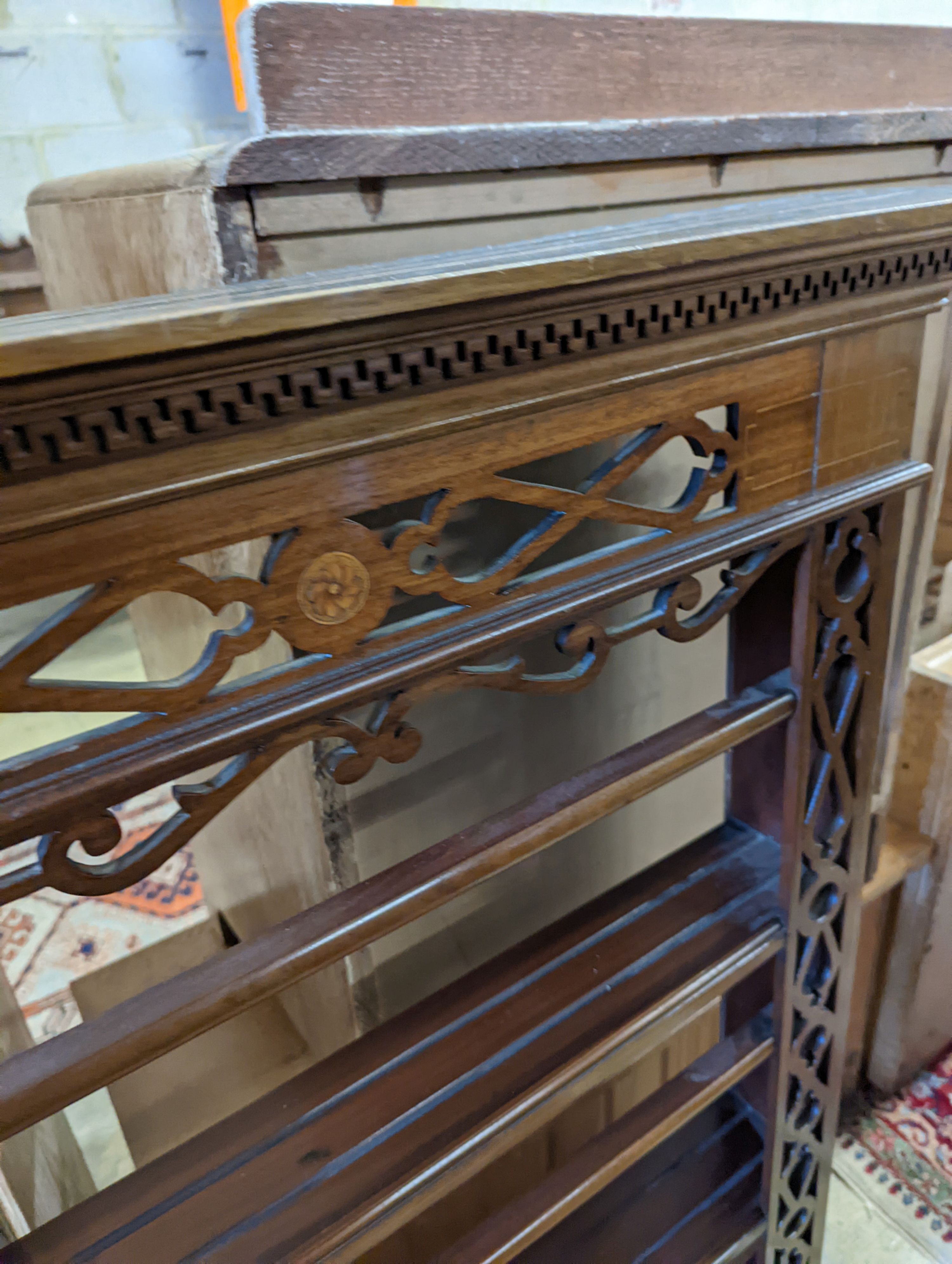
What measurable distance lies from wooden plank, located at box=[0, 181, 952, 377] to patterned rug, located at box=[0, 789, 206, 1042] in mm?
1469

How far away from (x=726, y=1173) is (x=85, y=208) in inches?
48.9

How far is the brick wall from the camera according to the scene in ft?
7.04

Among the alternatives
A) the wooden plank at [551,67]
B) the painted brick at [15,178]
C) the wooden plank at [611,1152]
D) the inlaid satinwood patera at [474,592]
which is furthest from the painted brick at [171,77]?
the wooden plank at [611,1152]

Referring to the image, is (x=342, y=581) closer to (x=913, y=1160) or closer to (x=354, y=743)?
(x=354, y=743)

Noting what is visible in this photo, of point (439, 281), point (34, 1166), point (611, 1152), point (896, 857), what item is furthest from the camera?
point (896, 857)

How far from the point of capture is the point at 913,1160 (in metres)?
1.42

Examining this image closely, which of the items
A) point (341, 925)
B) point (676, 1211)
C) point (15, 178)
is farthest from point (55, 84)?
point (676, 1211)

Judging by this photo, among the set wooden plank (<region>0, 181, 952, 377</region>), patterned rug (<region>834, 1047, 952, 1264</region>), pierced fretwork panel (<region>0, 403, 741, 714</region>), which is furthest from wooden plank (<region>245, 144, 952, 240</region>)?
patterned rug (<region>834, 1047, 952, 1264</region>)

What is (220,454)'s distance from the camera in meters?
0.39

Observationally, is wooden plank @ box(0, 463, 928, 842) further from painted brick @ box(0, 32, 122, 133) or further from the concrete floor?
painted brick @ box(0, 32, 122, 133)

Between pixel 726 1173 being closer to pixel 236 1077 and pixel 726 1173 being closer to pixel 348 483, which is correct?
pixel 236 1077

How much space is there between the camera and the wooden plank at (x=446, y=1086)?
62 centimetres

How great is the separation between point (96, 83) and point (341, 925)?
2495mm

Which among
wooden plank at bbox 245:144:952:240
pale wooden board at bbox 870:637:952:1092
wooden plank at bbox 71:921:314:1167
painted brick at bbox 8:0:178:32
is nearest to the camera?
wooden plank at bbox 245:144:952:240
